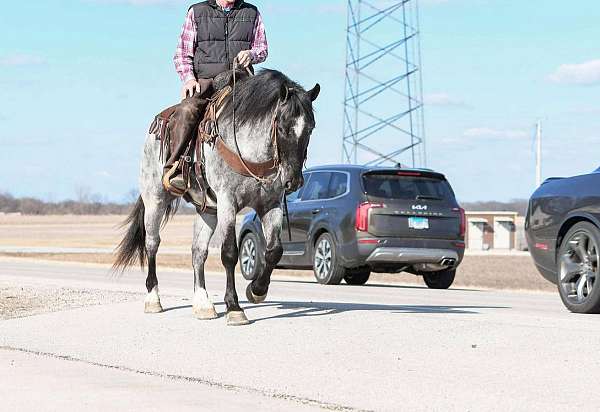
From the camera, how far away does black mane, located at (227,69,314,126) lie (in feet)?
36.2

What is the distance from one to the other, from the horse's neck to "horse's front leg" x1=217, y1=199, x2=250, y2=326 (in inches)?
20.1

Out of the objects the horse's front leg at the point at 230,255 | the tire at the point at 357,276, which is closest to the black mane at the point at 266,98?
the horse's front leg at the point at 230,255

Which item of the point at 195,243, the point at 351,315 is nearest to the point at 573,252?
the point at 351,315

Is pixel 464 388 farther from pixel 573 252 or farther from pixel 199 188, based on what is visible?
pixel 573 252

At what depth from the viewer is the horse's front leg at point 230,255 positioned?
11.2 meters

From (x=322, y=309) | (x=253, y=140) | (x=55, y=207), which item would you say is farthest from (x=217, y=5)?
(x=55, y=207)

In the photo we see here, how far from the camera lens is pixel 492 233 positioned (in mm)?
60375

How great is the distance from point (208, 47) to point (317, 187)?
383 inches

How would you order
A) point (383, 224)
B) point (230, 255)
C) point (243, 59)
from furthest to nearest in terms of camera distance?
1. point (383, 224)
2. point (243, 59)
3. point (230, 255)

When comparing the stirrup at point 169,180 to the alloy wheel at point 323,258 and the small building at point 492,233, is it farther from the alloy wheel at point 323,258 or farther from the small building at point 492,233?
the small building at point 492,233

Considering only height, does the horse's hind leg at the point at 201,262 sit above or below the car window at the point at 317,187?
below

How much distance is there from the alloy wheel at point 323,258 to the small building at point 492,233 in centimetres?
3834

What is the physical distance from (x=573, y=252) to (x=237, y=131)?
419cm

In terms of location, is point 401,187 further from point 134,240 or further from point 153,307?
point 153,307
